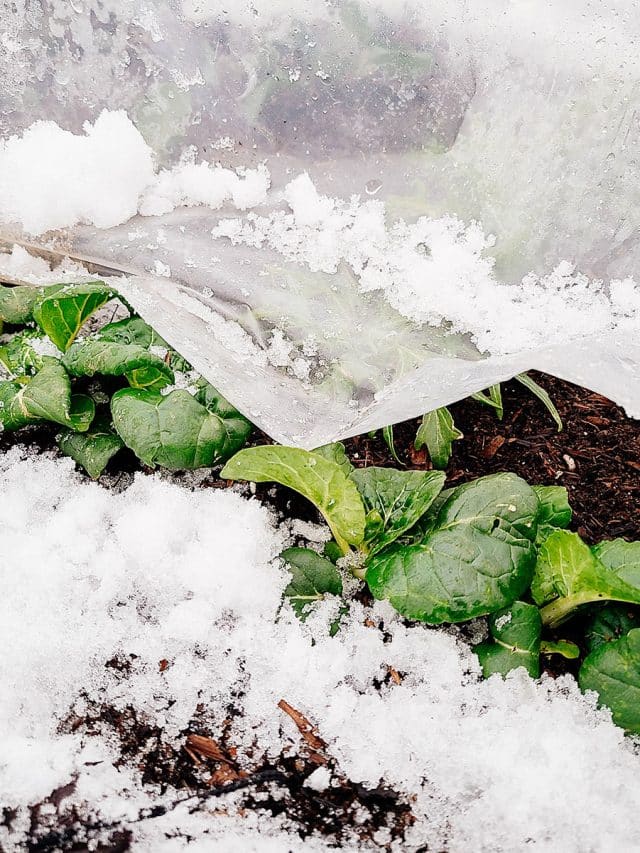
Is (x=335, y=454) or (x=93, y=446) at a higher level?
(x=335, y=454)

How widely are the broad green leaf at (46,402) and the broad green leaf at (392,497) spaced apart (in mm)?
466

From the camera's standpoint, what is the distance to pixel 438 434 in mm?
1262

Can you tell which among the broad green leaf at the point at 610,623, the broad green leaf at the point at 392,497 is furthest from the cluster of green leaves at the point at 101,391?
the broad green leaf at the point at 610,623

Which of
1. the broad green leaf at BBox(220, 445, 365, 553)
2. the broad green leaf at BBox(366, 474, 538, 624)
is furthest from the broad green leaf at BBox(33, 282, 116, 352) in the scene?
the broad green leaf at BBox(366, 474, 538, 624)

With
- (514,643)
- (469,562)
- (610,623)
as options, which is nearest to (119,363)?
(469,562)

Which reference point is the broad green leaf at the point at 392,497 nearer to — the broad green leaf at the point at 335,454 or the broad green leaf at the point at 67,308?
the broad green leaf at the point at 335,454

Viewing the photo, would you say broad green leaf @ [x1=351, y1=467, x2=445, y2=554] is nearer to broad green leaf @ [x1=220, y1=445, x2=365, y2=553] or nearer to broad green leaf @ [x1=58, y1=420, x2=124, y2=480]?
broad green leaf @ [x1=220, y1=445, x2=365, y2=553]

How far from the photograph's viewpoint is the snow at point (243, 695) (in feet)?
3.00

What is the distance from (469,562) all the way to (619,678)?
0.24 meters

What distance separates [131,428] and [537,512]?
615 mm

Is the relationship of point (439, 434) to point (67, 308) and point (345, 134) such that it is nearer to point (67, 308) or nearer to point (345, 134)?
point (345, 134)

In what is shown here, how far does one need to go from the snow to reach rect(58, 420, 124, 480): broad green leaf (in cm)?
6

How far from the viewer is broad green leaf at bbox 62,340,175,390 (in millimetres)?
1190

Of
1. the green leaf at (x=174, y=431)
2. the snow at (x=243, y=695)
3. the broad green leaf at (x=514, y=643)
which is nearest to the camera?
the snow at (x=243, y=695)
